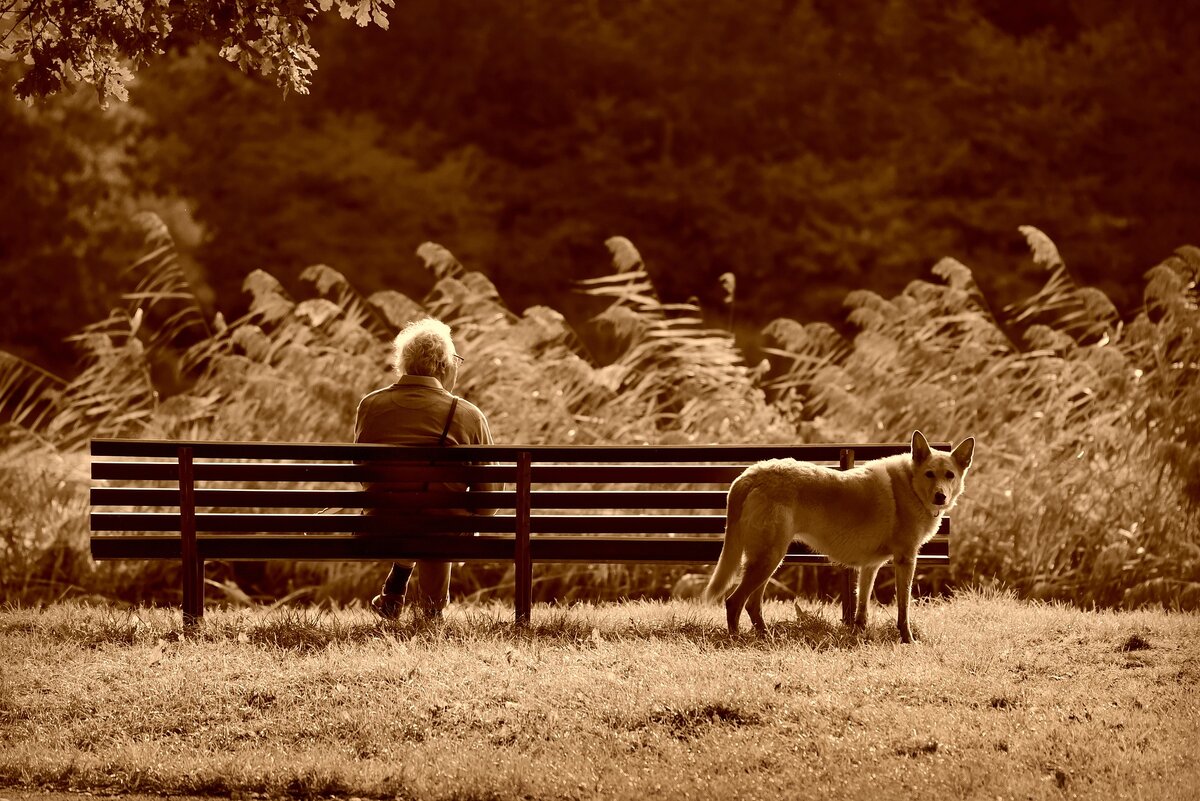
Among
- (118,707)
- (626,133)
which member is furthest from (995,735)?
(626,133)

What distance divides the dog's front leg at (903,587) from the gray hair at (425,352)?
2.65 meters

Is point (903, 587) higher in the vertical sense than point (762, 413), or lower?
lower

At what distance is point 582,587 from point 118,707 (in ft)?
13.9

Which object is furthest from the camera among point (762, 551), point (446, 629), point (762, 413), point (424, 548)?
point (762, 413)

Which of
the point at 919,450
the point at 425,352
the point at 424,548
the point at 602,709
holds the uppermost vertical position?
the point at 425,352

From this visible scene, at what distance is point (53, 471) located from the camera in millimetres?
10445

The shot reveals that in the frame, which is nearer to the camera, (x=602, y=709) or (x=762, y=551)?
(x=602, y=709)

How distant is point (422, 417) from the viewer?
800cm

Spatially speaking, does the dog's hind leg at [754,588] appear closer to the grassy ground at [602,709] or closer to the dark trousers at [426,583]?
the grassy ground at [602,709]

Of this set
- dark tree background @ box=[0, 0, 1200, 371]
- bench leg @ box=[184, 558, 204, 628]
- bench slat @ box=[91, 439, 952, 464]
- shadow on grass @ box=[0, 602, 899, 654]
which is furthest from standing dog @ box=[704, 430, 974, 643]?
dark tree background @ box=[0, 0, 1200, 371]

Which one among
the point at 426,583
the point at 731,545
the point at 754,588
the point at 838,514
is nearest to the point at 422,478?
the point at 426,583

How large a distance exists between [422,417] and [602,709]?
2.55 meters

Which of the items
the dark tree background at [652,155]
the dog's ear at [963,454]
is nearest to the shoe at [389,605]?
the dog's ear at [963,454]

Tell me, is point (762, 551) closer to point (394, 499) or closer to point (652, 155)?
point (394, 499)
